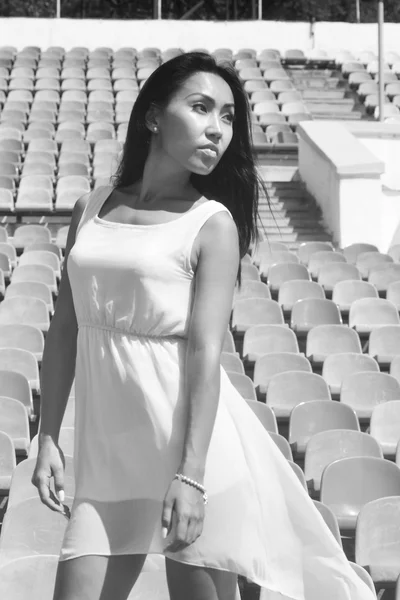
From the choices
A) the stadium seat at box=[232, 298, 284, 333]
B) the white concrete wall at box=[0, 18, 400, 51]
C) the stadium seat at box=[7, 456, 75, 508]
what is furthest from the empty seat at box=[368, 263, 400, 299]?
the white concrete wall at box=[0, 18, 400, 51]

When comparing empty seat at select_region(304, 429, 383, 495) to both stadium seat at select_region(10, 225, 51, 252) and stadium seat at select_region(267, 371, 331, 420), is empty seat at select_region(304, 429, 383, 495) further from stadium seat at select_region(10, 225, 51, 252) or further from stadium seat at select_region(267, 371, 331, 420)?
stadium seat at select_region(10, 225, 51, 252)

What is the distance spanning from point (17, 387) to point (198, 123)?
10.6ft

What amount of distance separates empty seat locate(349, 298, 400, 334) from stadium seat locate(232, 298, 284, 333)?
0.49 metres

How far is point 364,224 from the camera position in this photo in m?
8.79

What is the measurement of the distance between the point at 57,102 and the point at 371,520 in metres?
9.66

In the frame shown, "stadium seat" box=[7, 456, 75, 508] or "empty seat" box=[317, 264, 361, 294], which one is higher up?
"stadium seat" box=[7, 456, 75, 508]

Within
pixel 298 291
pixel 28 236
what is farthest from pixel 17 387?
pixel 28 236

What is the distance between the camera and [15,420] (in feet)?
14.7

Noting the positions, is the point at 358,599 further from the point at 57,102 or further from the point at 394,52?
the point at 394,52

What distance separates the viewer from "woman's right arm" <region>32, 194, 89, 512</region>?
177cm

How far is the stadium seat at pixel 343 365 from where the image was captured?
5645 mm

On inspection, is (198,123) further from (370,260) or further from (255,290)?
(370,260)

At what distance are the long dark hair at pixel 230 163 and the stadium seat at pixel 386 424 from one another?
3137 mm

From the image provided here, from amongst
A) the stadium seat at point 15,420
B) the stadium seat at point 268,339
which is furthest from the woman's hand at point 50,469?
the stadium seat at point 268,339
